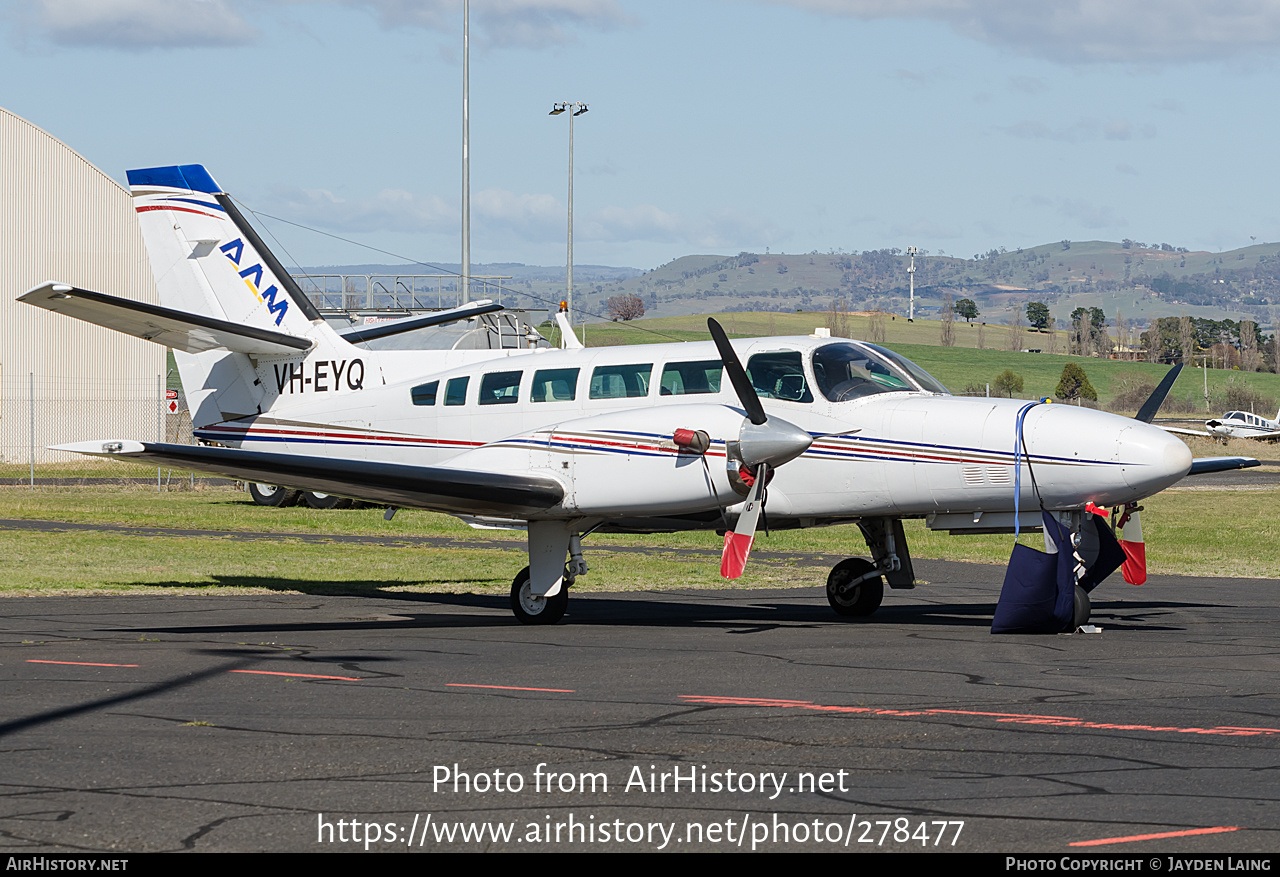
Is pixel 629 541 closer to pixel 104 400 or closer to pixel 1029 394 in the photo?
pixel 104 400

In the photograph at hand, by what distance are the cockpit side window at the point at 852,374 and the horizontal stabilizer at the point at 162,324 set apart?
7.04 metres

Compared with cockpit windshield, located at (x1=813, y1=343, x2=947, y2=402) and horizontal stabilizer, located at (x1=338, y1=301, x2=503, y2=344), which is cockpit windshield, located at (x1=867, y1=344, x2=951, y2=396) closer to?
cockpit windshield, located at (x1=813, y1=343, x2=947, y2=402)

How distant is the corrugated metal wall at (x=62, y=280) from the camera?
43094 mm

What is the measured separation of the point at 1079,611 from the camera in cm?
1296

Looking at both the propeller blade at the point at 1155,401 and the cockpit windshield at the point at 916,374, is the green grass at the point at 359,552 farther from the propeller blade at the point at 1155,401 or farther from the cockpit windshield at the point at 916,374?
the propeller blade at the point at 1155,401

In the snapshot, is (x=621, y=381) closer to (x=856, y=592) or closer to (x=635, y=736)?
(x=856, y=592)

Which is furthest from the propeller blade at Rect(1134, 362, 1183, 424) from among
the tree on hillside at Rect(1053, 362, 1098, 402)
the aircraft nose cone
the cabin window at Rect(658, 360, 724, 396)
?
the tree on hillside at Rect(1053, 362, 1098, 402)

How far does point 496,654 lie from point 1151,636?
21.3 ft

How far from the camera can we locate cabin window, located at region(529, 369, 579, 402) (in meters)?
14.9

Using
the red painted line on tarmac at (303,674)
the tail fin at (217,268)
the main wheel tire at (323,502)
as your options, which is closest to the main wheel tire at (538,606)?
the red painted line on tarmac at (303,674)

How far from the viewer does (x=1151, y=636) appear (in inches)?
506

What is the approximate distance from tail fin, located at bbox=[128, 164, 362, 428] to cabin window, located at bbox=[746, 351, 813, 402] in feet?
20.5

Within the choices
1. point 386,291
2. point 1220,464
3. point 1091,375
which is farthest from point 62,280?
point 1091,375

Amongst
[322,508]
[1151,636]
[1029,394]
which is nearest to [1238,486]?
[322,508]
